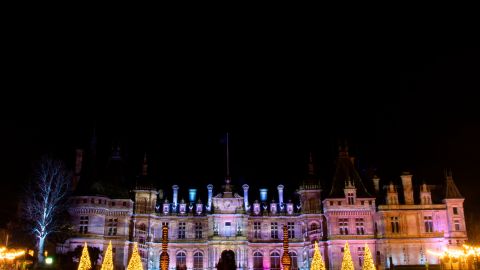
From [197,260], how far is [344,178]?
1987 cm

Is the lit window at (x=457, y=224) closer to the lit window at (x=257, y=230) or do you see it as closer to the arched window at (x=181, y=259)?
the lit window at (x=257, y=230)

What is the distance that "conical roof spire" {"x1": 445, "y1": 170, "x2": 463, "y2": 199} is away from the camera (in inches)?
2411

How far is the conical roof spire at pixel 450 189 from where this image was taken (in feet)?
201

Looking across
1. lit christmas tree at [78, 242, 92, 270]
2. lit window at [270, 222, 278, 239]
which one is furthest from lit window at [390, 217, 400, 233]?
lit christmas tree at [78, 242, 92, 270]

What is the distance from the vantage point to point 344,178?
6294 centimetres

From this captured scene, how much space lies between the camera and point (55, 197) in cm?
5316

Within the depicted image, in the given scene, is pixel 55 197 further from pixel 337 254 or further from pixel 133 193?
pixel 337 254

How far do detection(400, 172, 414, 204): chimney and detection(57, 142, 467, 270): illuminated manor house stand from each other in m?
0.16

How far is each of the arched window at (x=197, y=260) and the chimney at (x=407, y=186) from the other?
2487cm

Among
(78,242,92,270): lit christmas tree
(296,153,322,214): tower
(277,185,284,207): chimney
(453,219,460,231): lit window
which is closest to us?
(78,242,92,270): lit christmas tree

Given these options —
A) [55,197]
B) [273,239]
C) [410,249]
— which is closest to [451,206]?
[410,249]

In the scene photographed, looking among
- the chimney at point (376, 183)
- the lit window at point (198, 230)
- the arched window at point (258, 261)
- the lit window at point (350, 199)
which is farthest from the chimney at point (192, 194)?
the chimney at point (376, 183)

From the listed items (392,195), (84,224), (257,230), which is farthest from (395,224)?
(84,224)

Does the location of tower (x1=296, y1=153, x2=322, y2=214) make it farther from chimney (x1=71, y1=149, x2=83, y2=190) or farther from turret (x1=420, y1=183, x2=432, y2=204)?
chimney (x1=71, y1=149, x2=83, y2=190)
